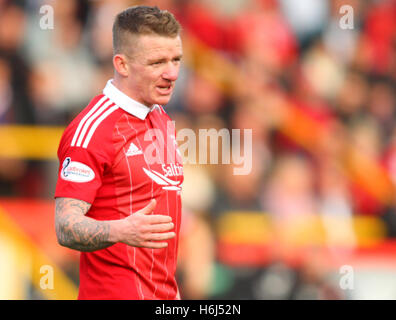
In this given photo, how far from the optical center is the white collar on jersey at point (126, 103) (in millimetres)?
3402

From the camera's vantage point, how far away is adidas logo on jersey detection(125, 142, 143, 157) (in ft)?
10.8

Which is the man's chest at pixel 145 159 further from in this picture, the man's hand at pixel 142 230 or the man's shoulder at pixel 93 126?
the man's hand at pixel 142 230

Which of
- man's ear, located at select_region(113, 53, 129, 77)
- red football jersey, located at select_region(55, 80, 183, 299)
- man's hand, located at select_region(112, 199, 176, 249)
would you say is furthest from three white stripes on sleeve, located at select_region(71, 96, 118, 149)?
man's hand, located at select_region(112, 199, 176, 249)

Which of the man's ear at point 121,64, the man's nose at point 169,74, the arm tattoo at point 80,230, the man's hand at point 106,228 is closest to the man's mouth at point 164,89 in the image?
the man's nose at point 169,74

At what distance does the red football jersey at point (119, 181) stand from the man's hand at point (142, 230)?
27 centimetres

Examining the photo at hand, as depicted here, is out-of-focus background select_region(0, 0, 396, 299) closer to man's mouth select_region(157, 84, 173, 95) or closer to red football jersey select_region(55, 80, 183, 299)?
red football jersey select_region(55, 80, 183, 299)

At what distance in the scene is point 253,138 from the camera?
783cm

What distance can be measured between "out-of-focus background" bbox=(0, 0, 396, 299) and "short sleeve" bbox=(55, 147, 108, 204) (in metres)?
3.46

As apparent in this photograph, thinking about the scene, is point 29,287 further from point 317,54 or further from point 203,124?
point 317,54

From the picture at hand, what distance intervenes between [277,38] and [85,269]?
19.1 ft

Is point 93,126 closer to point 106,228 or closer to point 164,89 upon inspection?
point 164,89
